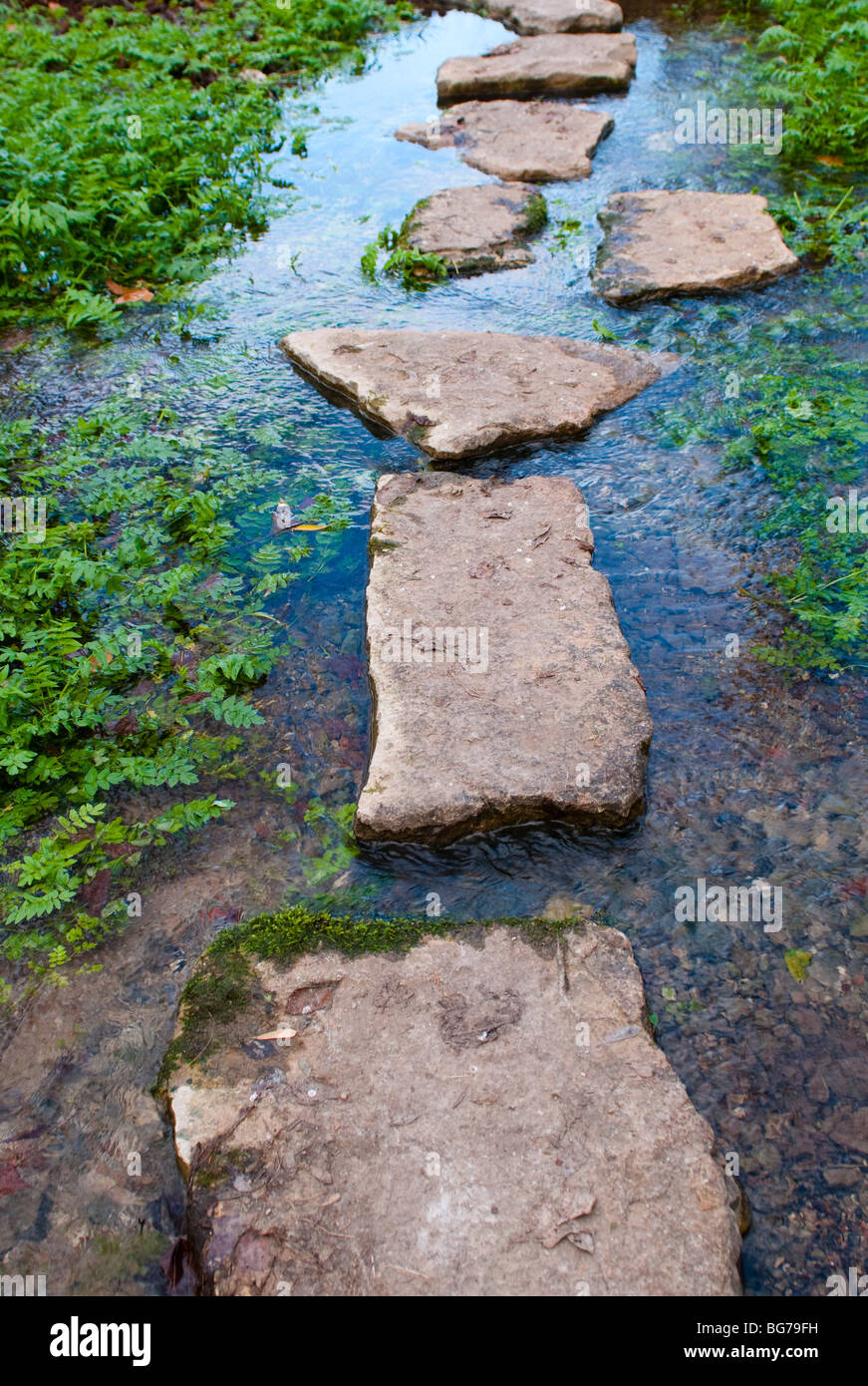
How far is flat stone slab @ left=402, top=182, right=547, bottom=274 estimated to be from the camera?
5.77 metres

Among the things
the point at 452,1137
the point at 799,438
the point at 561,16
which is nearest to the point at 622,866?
the point at 452,1137

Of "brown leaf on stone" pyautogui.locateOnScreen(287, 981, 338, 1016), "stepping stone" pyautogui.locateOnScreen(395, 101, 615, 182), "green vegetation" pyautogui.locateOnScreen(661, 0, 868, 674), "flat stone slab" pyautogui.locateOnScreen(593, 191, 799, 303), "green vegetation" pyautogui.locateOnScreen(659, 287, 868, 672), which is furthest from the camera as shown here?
"stepping stone" pyautogui.locateOnScreen(395, 101, 615, 182)

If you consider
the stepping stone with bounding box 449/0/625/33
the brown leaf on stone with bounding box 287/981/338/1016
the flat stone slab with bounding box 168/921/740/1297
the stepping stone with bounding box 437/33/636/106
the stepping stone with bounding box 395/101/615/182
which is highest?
the stepping stone with bounding box 449/0/625/33

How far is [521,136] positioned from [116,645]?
6.14 meters

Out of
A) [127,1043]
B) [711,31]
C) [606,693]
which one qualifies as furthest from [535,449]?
[711,31]

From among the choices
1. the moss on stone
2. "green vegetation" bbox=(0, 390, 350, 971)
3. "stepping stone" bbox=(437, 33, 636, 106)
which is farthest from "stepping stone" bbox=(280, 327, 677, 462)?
"stepping stone" bbox=(437, 33, 636, 106)

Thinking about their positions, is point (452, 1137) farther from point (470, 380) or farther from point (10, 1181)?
point (470, 380)

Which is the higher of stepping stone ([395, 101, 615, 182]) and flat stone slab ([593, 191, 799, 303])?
stepping stone ([395, 101, 615, 182])

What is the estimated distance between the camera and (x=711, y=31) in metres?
8.84

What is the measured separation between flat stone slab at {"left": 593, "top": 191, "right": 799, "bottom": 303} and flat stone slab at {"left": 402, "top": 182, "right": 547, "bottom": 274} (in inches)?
20.6

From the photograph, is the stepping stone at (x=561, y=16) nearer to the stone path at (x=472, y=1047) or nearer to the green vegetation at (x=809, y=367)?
the green vegetation at (x=809, y=367)

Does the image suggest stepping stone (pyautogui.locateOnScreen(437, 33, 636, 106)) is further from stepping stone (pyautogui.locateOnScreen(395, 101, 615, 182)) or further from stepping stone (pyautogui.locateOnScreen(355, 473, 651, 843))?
stepping stone (pyautogui.locateOnScreen(355, 473, 651, 843))

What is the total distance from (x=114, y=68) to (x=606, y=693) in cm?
777
